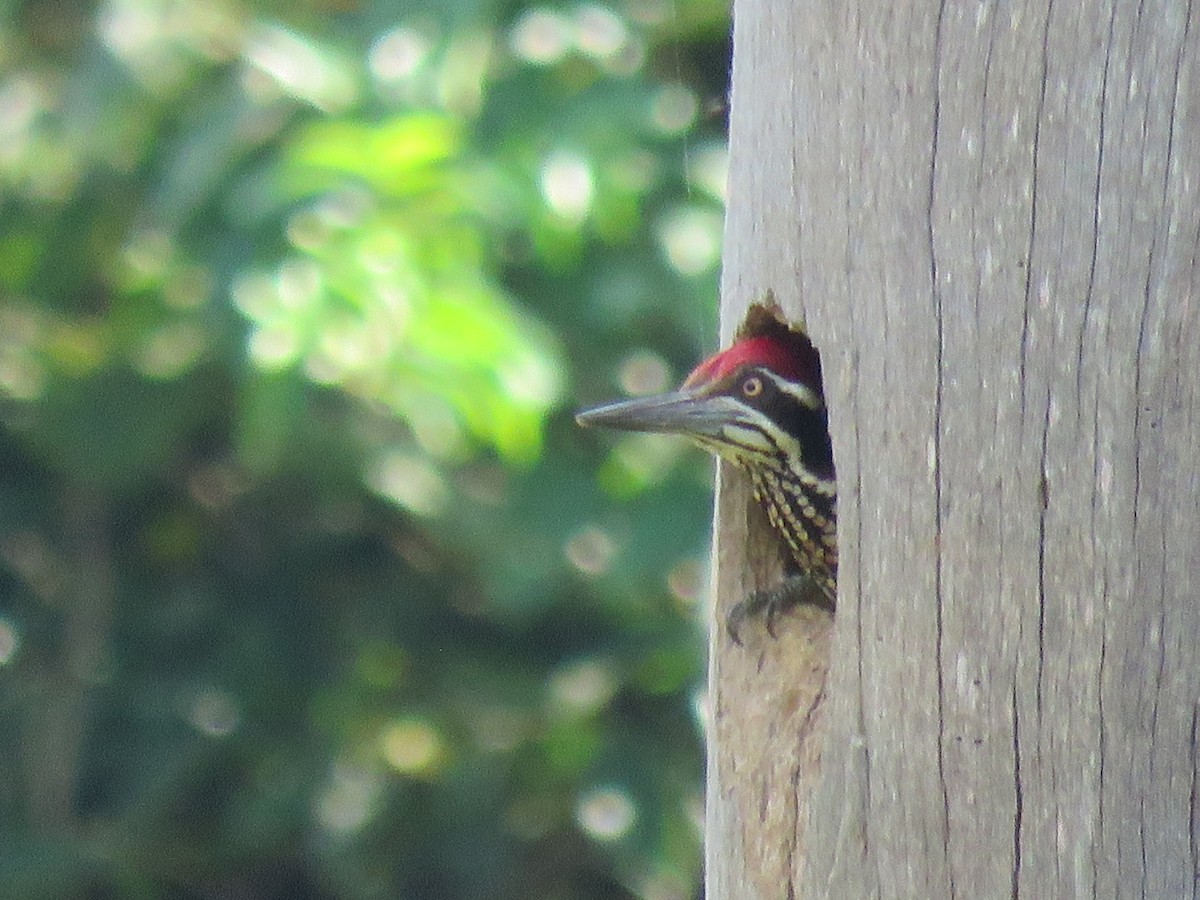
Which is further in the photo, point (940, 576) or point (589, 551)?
point (589, 551)

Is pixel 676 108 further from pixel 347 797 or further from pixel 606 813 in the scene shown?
pixel 347 797

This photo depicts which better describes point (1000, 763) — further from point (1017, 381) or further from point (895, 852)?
point (1017, 381)

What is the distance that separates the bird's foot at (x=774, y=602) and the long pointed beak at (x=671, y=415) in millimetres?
260

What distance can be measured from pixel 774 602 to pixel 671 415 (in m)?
0.34

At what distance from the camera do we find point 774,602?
2.78 meters

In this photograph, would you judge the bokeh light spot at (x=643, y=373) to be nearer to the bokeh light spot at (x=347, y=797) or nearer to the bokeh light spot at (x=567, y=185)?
the bokeh light spot at (x=567, y=185)

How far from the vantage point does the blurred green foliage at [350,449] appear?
13.1 ft

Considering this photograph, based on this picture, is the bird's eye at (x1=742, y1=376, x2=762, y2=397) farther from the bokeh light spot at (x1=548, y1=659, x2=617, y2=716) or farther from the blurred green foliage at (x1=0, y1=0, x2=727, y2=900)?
the bokeh light spot at (x1=548, y1=659, x2=617, y2=716)

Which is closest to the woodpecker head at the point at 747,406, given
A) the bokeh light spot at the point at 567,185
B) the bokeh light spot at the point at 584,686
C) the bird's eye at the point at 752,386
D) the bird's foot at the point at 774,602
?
the bird's eye at the point at 752,386

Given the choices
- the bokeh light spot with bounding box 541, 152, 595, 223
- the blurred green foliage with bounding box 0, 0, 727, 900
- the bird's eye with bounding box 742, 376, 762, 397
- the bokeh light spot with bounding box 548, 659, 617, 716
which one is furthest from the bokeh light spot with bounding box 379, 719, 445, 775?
the bird's eye with bounding box 742, 376, 762, 397

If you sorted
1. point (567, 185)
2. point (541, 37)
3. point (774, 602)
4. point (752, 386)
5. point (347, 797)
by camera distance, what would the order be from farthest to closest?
point (347, 797)
point (541, 37)
point (567, 185)
point (774, 602)
point (752, 386)

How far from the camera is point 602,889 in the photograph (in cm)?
646

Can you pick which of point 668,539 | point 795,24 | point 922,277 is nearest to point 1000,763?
point 922,277

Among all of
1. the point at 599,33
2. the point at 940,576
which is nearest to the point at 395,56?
the point at 599,33
